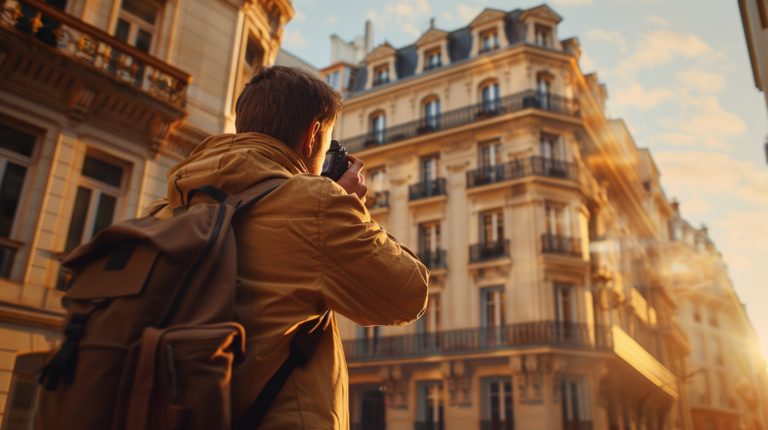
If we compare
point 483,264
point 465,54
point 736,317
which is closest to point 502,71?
point 465,54

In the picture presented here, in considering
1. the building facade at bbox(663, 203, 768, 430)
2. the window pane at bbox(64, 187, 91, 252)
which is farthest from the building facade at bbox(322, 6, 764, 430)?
the building facade at bbox(663, 203, 768, 430)

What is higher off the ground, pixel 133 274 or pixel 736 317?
pixel 736 317

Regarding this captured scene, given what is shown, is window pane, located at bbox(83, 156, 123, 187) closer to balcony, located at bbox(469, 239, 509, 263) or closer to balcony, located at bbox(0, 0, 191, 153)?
balcony, located at bbox(0, 0, 191, 153)

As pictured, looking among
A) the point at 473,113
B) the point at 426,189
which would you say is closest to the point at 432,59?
the point at 473,113

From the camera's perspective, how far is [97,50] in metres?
9.63

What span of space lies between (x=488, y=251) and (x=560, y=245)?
298cm

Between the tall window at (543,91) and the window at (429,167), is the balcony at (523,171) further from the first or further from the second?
the tall window at (543,91)

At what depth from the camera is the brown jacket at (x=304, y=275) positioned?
4.69 feet

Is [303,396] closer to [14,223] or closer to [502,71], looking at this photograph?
[14,223]

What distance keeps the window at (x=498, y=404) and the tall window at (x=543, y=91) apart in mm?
12239

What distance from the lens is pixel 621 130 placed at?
37.8 m

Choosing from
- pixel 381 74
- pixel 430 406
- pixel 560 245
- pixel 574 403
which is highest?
pixel 381 74

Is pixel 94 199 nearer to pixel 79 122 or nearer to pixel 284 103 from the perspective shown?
pixel 79 122

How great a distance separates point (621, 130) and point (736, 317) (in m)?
32.1
